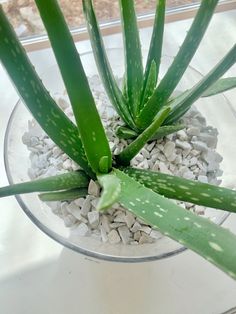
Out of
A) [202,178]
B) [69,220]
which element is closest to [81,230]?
[69,220]

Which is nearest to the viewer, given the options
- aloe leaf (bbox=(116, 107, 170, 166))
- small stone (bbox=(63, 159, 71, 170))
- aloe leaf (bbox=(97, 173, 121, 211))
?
aloe leaf (bbox=(97, 173, 121, 211))

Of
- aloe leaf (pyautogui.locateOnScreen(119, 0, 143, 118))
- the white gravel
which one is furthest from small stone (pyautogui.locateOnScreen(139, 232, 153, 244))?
aloe leaf (pyautogui.locateOnScreen(119, 0, 143, 118))

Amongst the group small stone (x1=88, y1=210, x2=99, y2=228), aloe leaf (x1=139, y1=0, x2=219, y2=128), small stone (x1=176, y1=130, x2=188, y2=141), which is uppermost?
aloe leaf (x1=139, y1=0, x2=219, y2=128)

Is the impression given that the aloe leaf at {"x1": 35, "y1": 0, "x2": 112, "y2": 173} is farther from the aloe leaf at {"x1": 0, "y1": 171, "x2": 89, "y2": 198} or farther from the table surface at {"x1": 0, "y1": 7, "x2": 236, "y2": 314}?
the table surface at {"x1": 0, "y1": 7, "x2": 236, "y2": 314}

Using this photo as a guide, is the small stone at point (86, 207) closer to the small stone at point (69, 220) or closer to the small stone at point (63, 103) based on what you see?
the small stone at point (69, 220)

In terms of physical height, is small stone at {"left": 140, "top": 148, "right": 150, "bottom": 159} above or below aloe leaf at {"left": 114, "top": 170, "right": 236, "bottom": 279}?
above

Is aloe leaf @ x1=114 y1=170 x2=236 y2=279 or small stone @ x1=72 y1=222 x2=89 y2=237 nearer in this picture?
aloe leaf @ x1=114 y1=170 x2=236 y2=279

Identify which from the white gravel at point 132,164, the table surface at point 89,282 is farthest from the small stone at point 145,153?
the table surface at point 89,282

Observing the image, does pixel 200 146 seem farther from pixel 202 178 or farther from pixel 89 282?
pixel 89 282
